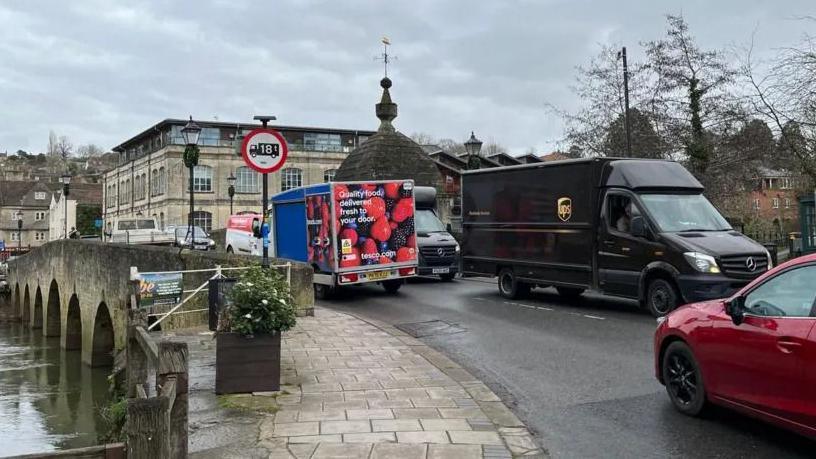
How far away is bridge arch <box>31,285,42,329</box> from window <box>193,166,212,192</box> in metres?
27.6

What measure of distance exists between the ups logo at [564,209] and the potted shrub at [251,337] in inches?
315

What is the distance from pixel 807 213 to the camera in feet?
65.5

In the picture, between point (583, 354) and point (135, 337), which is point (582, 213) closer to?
point (583, 354)

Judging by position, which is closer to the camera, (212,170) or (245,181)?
(212,170)

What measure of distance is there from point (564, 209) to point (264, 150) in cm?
660

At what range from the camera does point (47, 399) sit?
20.3 meters

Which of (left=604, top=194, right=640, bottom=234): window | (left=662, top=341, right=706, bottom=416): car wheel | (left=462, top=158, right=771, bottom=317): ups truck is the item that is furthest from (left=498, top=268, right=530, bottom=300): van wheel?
(left=662, top=341, right=706, bottom=416): car wheel

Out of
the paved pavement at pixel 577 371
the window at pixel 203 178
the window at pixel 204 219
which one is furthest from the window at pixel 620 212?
the window at pixel 203 178

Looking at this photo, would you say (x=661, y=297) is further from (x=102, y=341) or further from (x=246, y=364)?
(x=102, y=341)

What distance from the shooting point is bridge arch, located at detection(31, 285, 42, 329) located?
119 ft

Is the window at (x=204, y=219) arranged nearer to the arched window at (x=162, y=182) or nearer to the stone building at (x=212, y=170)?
the stone building at (x=212, y=170)

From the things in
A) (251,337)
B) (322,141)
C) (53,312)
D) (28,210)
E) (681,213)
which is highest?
(322,141)

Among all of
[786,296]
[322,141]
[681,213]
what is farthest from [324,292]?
[322,141]

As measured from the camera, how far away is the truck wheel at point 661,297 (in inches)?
437
